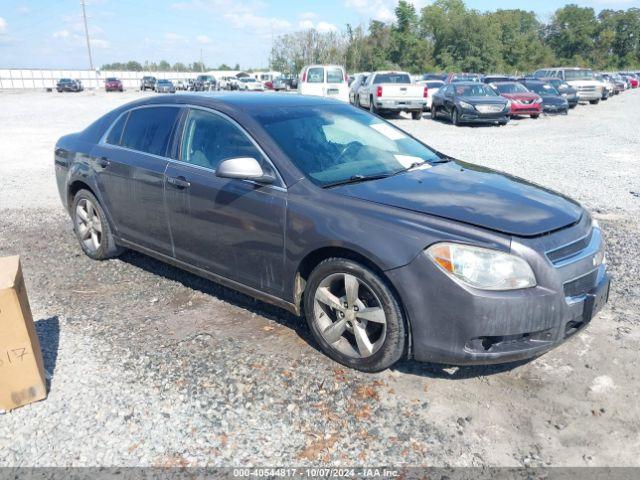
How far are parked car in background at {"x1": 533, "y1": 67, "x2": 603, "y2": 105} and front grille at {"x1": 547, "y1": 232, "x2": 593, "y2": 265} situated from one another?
1113 inches

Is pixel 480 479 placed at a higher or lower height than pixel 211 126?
lower

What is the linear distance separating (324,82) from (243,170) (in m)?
20.0

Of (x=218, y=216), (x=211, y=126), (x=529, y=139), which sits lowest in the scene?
(x=529, y=139)

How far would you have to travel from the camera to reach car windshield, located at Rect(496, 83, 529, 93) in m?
21.9

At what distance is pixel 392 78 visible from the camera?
854 inches

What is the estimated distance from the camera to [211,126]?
422 centimetres

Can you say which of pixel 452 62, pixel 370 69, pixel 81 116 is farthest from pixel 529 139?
pixel 452 62

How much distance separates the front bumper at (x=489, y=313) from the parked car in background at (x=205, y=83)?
47516mm

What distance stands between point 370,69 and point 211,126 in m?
68.2

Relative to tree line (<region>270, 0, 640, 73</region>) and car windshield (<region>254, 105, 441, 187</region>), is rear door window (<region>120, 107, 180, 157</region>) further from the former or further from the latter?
tree line (<region>270, 0, 640, 73</region>)

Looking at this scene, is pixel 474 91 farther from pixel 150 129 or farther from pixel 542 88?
pixel 150 129

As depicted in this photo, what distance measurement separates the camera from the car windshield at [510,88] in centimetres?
2189

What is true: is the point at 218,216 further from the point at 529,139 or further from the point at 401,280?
the point at 529,139

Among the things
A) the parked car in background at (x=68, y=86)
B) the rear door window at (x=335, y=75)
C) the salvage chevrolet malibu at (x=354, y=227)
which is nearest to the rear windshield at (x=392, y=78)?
the rear door window at (x=335, y=75)
